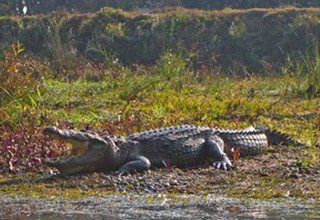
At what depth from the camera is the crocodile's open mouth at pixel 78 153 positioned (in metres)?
7.32

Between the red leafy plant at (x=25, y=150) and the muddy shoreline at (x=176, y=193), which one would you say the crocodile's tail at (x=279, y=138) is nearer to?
the muddy shoreline at (x=176, y=193)

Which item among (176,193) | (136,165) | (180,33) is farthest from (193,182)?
(180,33)

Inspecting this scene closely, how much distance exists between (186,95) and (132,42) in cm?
1353

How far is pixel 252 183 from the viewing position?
24.1ft

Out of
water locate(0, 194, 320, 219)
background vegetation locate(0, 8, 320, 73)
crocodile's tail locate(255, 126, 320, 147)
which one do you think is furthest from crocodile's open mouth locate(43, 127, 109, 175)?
background vegetation locate(0, 8, 320, 73)

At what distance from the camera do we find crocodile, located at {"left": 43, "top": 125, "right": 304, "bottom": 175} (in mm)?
7527

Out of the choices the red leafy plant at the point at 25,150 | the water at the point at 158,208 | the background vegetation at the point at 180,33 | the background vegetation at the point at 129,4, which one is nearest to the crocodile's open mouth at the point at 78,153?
the red leafy plant at the point at 25,150

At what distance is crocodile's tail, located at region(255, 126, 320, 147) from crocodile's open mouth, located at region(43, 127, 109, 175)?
2.16 metres

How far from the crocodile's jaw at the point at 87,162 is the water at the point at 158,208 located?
710 mm

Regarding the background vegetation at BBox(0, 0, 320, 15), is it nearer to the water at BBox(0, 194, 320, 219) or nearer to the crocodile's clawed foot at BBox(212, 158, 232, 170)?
the crocodile's clawed foot at BBox(212, 158, 232, 170)

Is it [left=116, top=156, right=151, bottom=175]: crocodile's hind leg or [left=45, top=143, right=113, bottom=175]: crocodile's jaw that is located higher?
[left=45, top=143, right=113, bottom=175]: crocodile's jaw

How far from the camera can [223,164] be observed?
7992 mm

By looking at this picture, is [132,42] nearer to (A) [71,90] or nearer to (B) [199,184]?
(A) [71,90]

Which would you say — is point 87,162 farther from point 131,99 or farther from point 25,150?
point 131,99
